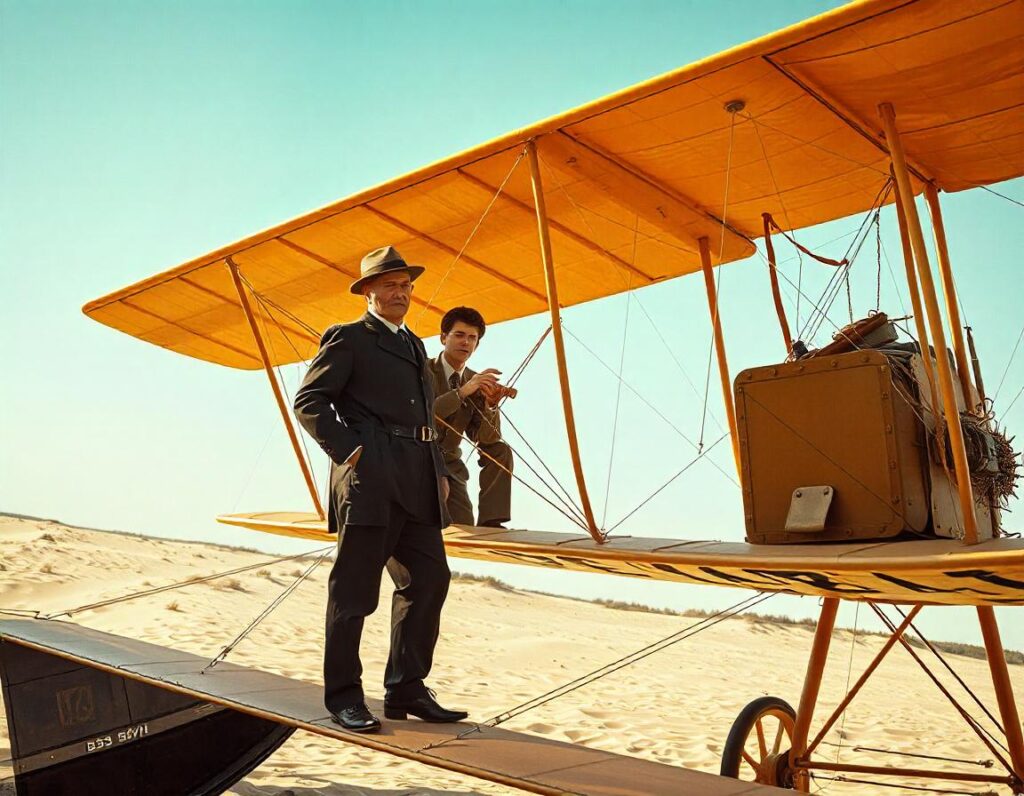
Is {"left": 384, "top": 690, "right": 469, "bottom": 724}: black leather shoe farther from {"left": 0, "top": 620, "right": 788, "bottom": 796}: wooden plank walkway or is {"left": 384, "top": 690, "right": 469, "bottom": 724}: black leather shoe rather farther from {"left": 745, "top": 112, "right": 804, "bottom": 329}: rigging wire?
{"left": 745, "top": 112, "right": 804, "bottom": 329}: rigging wire

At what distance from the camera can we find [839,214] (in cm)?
622

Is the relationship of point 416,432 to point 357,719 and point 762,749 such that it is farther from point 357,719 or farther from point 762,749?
point 762,749

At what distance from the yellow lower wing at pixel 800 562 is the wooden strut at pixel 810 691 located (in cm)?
73

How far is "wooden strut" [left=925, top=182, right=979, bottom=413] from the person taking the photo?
172 inches

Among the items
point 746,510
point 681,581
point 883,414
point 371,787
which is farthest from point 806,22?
point 371,787

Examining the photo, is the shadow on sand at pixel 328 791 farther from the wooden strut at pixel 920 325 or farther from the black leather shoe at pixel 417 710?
the wooden strut at pixel 920 325

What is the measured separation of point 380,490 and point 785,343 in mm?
3597

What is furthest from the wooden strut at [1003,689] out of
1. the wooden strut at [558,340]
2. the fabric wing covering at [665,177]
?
the fabric wing covering at [665,177]

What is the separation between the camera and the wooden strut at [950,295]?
172 inches

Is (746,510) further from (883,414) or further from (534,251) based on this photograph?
(534,251)

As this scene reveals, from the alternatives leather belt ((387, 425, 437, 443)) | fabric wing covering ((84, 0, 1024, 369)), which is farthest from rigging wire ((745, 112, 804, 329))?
leather belt ((387, 425, 437, 443))

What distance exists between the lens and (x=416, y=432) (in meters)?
3.63

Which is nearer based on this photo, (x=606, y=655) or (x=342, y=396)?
(x=342, y=396)

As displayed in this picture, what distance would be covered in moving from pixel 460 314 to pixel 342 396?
2.32 metres
